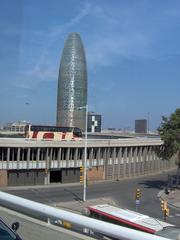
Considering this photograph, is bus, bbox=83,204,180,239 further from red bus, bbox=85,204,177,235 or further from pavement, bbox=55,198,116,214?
pavement, bbox=55,198,116,214

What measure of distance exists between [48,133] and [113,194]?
67.5ft

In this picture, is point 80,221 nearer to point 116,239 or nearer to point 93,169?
point 116,239

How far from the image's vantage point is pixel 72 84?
169 metres

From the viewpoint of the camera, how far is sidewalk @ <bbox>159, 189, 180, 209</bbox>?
60.6 meters

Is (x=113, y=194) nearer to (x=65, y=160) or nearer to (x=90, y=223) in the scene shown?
(x=65, y=160)

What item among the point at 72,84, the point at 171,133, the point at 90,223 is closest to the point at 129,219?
the point at 90,223

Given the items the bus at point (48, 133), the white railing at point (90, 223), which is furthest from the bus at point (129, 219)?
the bus at point (48, 133)

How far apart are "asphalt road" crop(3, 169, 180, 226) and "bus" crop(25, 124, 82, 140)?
30.2ft

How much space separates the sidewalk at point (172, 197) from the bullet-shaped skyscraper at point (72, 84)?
9975cm

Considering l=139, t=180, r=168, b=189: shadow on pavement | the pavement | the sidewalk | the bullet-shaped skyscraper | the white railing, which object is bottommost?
the sidewalk

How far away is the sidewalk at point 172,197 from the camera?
60603 mm

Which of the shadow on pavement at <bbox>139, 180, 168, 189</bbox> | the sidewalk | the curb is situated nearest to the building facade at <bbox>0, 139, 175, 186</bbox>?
the shadow on pavement at <bbox>139, 180, 168, 189</bbox>

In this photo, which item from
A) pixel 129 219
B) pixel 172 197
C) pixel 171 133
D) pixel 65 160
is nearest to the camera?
pixel 129 219

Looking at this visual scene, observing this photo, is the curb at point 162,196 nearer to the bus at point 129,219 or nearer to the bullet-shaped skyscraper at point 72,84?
the bus at point 129,219
